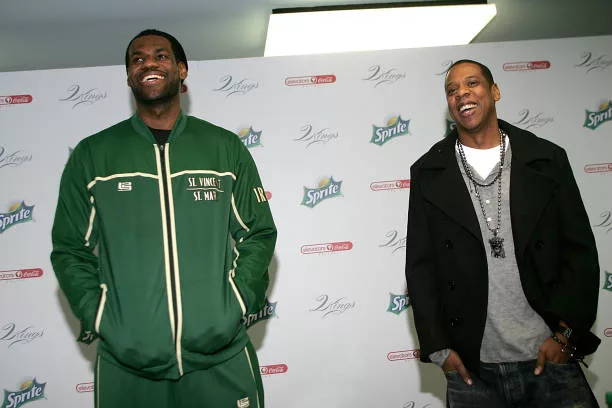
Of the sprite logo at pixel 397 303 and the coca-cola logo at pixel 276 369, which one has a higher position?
the sprite logo at pixel 397 303

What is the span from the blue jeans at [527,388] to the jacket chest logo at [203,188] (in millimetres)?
1012

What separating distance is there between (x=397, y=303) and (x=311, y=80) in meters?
1.36

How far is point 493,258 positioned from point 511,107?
1.82m

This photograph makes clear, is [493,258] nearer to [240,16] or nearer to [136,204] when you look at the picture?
[136,204]

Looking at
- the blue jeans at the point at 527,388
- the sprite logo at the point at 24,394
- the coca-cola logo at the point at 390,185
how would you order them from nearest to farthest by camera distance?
the blue jeans at the point at 527,388
the sprite logo at the point at 24,394
the coca-cola logo at the point at 390,185

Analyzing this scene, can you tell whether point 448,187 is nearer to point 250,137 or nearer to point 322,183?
point 322,183

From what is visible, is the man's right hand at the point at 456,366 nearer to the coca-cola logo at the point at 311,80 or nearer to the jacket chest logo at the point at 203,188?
the jacket chest logo at the point at 203,188

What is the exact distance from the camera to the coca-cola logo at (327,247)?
10.5 feet

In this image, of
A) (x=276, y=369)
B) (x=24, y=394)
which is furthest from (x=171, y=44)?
(x=24, y=394)

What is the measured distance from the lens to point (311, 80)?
329 centimetres

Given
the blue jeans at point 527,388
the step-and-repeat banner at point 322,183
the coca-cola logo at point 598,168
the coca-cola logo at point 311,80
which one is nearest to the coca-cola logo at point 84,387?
the step-and-repeat banner at point 322,183

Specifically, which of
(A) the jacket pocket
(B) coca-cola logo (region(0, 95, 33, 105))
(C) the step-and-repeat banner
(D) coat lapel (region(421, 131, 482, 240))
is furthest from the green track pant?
(B) coca-cola logo (region(0, 95, 33, 105))

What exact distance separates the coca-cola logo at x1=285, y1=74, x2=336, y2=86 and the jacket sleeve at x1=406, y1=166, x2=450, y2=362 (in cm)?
146

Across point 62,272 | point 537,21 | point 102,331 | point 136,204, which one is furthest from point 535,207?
point 537,21
